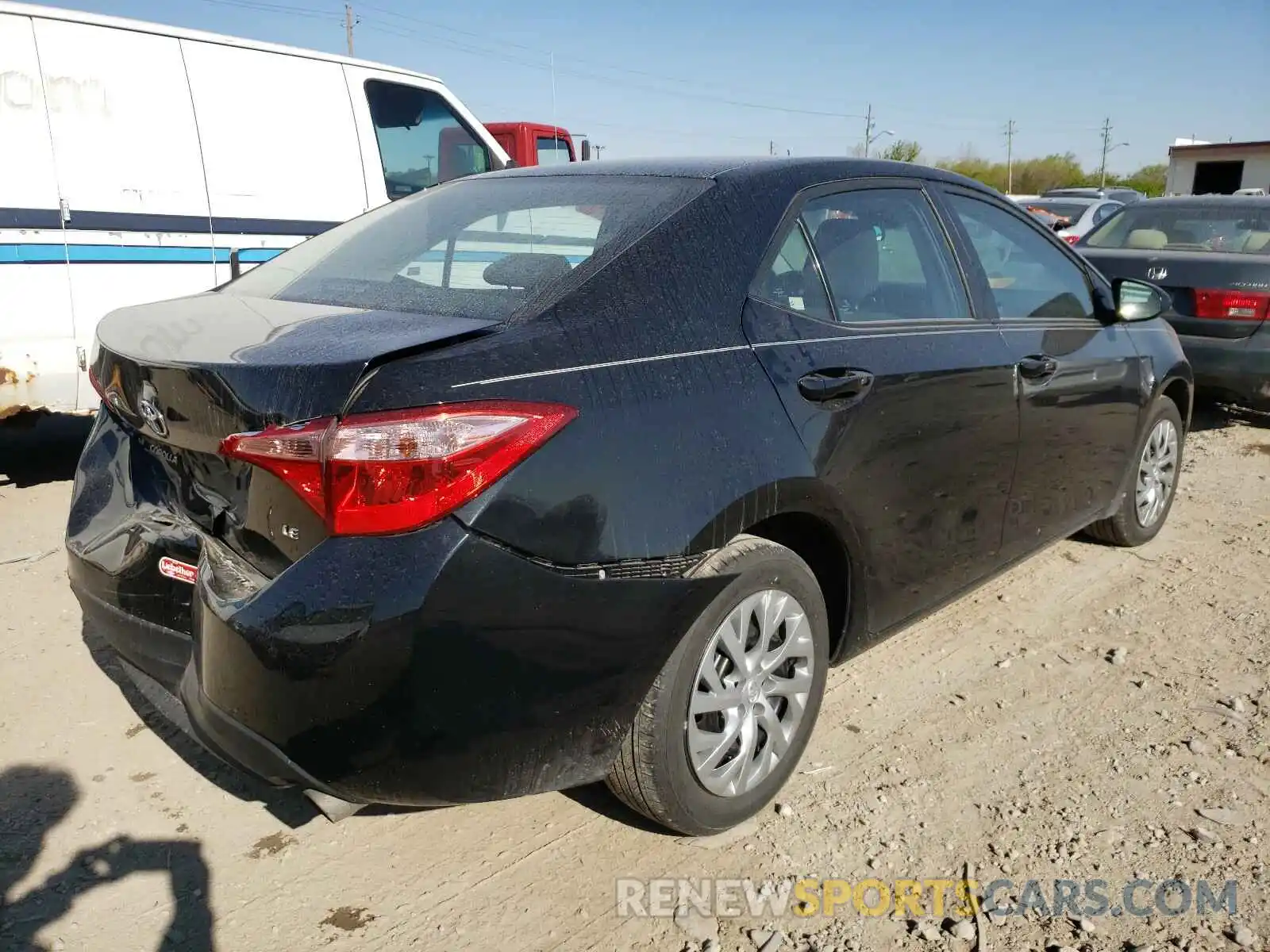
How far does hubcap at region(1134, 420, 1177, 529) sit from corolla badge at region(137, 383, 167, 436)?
385cm

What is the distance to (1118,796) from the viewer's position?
2744 mm

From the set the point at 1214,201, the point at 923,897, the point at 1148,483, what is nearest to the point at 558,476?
the point at 923,897

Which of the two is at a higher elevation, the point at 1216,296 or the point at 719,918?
the point at 1216,296

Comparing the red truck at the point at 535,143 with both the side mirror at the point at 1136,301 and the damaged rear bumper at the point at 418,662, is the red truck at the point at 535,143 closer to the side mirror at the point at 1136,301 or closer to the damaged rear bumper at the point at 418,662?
the side mirror at the point at 1136,301

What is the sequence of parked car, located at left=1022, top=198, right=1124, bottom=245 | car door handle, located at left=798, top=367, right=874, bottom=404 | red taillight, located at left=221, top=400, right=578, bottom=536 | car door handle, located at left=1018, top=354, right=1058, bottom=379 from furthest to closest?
parked car, located at left=1022, top=198, right=1124, bottom=245 < car door handle, located at left=1018, top=354, right=1058, bottom=379 < car door handle, located at left=798, top=367, right=874, bottom=404 < red taillight, located at left=221, top=400, right=578, bottom=536

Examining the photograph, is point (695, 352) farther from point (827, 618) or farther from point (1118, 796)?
point (1118, 796)

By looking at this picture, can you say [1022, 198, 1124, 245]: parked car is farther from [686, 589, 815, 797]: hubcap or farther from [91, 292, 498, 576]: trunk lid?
[91, 292, 498, 576]: trunk lid

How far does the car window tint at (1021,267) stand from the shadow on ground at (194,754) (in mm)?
2619

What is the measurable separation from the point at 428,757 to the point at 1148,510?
3863mm

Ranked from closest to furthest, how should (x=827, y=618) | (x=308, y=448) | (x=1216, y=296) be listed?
(x=308, y=448) → (x=827, y=618) → (x=1216, y=296)

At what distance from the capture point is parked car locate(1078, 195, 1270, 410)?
21.2 feet

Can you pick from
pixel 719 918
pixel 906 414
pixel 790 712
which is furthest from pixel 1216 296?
pixel 719 918

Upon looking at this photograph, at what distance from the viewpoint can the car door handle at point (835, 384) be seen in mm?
2551

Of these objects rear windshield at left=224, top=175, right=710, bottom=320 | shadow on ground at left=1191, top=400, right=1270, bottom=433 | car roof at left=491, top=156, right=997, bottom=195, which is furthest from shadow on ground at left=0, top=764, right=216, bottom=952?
shadow on ground at left=1191, top=400, right=1270, bottom=433
